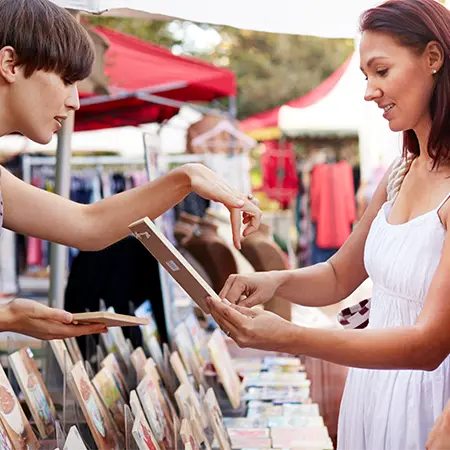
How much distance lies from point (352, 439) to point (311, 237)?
11.0m

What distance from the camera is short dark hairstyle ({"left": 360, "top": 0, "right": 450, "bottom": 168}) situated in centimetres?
186

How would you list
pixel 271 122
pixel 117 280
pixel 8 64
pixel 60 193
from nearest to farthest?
pixel 8 64
pixel 60 193
pixel 117 280
pixel 271 122

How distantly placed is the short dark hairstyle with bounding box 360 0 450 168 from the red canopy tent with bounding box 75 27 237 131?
4260mm

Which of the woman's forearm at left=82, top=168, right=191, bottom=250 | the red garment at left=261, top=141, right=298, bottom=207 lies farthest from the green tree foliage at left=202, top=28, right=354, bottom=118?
the woman's forearm at left=82, top=168, right=191, bottom=250

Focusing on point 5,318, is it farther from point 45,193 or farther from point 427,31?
point 427,31

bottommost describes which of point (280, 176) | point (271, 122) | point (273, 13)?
point (280, 176)

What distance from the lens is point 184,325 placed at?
3404mm

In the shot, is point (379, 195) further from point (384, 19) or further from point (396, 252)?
point (384, 19)

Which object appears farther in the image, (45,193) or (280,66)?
(280,66)

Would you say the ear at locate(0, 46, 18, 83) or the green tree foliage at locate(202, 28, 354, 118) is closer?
the ear at locate(0, 46, 18, 83)

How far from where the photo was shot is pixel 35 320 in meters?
1.79

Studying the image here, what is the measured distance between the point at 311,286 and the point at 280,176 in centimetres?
1172

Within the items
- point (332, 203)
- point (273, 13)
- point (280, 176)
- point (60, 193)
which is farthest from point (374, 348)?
point (280, 176)

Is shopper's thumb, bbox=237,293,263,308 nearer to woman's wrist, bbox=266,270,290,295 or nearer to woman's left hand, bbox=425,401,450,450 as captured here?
woman's wrist, bbox=266,270,290,295
